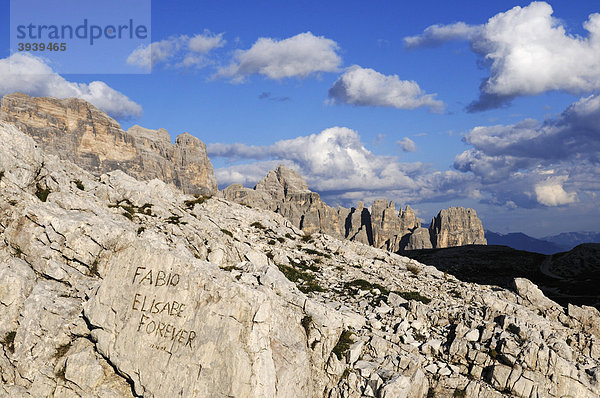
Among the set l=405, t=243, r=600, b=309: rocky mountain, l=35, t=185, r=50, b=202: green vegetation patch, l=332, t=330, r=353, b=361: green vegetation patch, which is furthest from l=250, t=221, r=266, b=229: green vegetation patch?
l=405, t=243, r=600, b=309: rocky mountain

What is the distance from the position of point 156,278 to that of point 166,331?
2.72 meters

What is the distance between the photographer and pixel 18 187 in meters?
26.8

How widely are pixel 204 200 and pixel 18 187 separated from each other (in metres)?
23.4

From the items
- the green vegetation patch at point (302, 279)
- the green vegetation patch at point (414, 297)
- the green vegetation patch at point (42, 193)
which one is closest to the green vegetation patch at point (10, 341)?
the green vegetation patch at point (42, 193)

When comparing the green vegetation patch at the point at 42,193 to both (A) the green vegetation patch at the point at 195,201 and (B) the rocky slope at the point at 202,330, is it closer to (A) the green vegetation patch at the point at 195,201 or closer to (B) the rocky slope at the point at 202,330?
(B) the rocky slope at the point at 202,330

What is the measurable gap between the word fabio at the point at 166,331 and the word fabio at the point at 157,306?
→ 38 cm

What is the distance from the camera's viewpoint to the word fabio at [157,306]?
62.7 ft

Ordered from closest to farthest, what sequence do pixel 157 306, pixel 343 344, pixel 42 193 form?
1. pixel 157 306
2. pixel 343 344
3. pixel 42 193

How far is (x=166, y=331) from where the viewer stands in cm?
1870

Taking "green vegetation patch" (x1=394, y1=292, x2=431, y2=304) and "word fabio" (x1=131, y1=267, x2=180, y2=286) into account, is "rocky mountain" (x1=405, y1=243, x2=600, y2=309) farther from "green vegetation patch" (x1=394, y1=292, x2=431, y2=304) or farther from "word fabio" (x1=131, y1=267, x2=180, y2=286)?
"word fabio" (x1=131, y1=267, x2=180, y2=286)

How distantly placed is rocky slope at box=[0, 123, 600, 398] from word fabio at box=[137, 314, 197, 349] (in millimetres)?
47

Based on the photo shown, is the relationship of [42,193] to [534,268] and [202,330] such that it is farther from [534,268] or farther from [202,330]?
[534,268]

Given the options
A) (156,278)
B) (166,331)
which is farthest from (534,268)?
(166,331)

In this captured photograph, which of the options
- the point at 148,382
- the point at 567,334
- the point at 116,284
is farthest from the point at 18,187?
the point at 567,334
